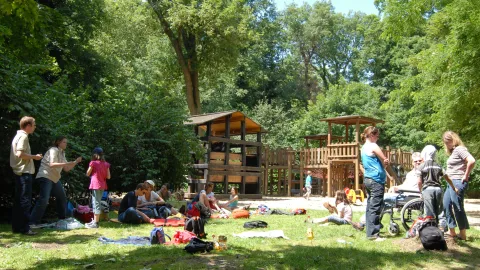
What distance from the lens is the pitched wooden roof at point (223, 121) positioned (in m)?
22.3

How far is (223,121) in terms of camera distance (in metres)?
24.0

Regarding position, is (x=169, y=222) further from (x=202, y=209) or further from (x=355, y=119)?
(x=355, y=119)

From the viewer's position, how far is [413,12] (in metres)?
13.8

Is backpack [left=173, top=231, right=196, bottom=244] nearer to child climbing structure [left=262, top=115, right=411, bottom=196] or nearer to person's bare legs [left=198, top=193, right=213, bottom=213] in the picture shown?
person's bare legs [left=198, top=193, right=213, bottom=213]

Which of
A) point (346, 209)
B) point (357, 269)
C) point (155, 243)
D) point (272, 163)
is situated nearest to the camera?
point (357, 269)

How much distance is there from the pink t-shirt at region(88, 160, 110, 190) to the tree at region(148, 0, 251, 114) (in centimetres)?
2020

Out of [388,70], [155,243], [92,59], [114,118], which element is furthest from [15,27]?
[388,70]

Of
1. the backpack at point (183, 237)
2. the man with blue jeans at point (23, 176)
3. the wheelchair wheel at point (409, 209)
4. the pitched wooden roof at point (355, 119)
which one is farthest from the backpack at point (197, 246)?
the pitched wooden roof at point (355, 119)

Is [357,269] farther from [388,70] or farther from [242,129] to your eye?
[388,70]

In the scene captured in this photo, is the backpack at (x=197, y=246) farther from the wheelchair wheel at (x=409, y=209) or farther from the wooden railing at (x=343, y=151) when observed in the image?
the wooden railing at (x=343, y=151)

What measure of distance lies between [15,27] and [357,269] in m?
12.5

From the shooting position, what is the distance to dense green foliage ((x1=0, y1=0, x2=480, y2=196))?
11.8 metres

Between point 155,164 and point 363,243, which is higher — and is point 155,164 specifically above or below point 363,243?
above

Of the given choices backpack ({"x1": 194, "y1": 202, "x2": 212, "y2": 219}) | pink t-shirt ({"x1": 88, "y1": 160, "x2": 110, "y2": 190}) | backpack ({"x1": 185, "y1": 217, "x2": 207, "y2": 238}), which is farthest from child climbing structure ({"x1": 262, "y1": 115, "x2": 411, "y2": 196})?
backpack ({"x1": 185, "y1": 217, "x2": 207, "y2": 238})
